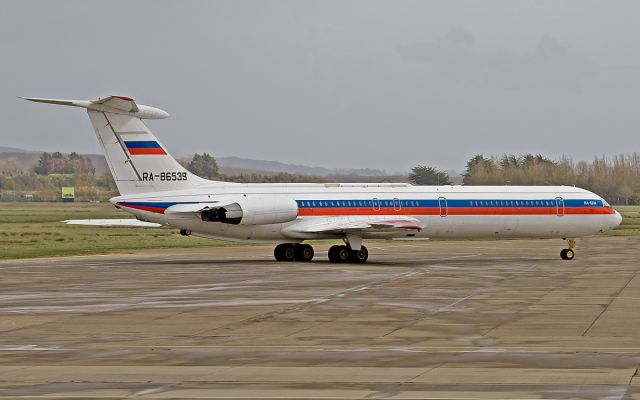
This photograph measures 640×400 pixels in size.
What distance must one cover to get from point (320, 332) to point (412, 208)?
82.6 ft

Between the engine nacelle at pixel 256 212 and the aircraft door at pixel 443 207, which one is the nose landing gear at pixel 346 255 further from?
the aircraft door at pixel 443 207

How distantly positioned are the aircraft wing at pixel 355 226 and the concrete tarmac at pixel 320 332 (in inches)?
111

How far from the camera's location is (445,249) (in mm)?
59906

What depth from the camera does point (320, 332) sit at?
2252cm

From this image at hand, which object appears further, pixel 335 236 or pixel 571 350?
pixel 335 236

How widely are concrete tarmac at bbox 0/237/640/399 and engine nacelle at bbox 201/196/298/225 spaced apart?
6.88 feet

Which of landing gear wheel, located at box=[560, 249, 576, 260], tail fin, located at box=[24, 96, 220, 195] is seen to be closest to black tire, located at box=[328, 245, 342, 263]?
tail fin, located at box=[24, 96, 220, 195]

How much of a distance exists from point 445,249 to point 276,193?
16.6m

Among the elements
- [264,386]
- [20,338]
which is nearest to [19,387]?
[264,386]

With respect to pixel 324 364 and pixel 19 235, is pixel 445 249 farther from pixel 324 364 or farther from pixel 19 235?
pixel 324 364

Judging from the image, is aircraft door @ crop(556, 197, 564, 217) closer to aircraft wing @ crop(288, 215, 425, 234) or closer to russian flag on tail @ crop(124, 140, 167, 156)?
aircraft wing @ crop(288, 215, 425, 234)

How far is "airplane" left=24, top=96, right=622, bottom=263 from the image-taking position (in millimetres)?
43438

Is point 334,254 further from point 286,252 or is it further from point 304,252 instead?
point 286,252

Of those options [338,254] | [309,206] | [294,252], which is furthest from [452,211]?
[294,252]
